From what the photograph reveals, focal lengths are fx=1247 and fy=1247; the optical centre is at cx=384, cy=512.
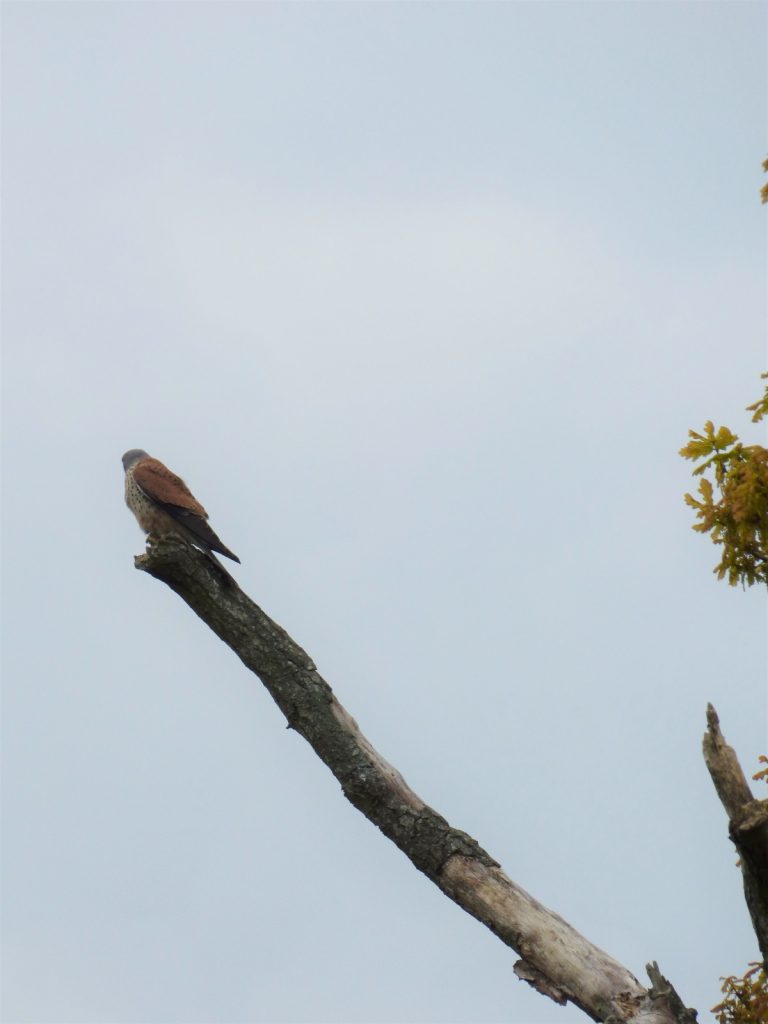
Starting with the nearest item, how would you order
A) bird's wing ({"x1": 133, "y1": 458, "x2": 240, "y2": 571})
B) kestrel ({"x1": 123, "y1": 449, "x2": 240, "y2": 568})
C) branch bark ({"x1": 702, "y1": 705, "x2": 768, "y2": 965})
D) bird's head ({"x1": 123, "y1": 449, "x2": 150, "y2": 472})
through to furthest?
branch bark ({"x1": 702, "y1": 705, "x2": 768, "y2": 965})
bird's wing ({"x1": 133, "y1": 458, "x2": 240, "y2": 571})
kestrel ({"x1": 123, "y1": 449, "x2": 240, "y2": 568})
bird's head ({"x1": 123, "y1": 449, "x2": 150, "y2": 472})

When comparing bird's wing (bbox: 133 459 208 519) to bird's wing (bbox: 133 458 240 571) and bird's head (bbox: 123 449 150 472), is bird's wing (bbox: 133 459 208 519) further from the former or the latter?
bird's head (bbox: 123 449 150 472)

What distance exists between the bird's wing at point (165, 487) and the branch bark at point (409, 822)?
61.5 inches

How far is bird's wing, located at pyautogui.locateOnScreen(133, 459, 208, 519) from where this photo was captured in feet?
27.5

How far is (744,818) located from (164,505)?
15.3 ft

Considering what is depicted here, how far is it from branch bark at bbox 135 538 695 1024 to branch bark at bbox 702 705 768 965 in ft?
2.01

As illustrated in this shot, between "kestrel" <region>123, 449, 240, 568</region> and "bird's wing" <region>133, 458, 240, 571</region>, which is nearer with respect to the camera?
"bird's wing" <region>133, 458, 240, 571</region>

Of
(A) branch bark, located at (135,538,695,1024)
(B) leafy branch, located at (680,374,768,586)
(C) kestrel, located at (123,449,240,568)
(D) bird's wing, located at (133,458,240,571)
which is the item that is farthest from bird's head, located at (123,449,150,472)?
(B) leafy branch, located at (680,374,768,586)

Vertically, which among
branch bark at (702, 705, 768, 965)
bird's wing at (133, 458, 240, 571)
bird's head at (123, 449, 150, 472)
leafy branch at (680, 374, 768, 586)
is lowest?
branch bark at (702, 705, 768, 965)

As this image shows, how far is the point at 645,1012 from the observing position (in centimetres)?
560

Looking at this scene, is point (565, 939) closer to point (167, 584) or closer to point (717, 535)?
point (717, 535)

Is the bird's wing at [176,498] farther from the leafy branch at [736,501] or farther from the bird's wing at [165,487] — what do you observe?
the leafy branch at [736,501]

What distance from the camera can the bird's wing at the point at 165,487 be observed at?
27.5ft

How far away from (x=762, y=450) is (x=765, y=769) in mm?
1409

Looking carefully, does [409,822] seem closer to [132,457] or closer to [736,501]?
[736,501]
